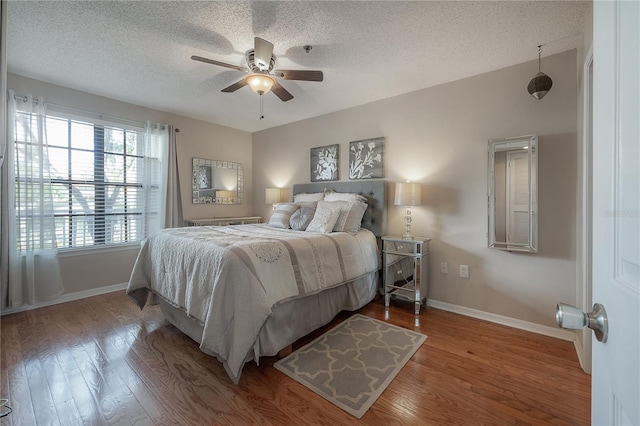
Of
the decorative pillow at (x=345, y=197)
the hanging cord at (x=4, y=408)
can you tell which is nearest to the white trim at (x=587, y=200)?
the decorative pillow at (x=345, y=197)

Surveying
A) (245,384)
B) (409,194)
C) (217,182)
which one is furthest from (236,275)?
(217,182)

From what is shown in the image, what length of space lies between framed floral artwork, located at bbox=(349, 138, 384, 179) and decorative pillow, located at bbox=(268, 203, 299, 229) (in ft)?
3.27

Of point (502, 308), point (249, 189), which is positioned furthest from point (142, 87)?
point (502, 308)

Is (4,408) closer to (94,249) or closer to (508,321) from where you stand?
(94,249)

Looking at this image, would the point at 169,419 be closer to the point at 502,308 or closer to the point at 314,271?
the point at 314,271

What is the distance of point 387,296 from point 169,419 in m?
2.27

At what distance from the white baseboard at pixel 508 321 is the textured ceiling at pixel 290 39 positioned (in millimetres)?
2514

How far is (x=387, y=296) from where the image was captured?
3035 mm

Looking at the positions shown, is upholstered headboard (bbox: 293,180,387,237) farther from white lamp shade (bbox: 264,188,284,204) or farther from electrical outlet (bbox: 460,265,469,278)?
white lamp shade (bbox: 264,188,284,204)

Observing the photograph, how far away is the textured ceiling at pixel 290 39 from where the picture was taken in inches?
74.2

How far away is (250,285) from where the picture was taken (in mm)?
1768

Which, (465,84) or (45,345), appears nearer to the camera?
(45,345)

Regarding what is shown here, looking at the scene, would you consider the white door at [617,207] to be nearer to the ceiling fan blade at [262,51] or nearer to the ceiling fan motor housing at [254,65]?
the ceiling fan blade at [262,51]

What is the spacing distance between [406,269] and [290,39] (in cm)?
256
